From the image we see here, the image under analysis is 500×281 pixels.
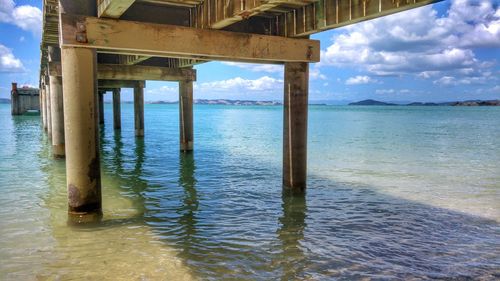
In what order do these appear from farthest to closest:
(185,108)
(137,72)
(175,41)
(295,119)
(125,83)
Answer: (125,83) < (185,108) < (137,72) < (295,119) < (175,41)

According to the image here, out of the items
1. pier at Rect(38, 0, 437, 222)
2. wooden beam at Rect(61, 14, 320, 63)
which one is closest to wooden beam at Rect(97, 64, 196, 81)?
pier at Rect(38, 0, 437, 222)

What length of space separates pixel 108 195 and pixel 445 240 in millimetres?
7344

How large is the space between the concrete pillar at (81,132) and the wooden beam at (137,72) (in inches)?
350

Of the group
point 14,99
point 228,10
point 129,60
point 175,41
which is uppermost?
point 14,99

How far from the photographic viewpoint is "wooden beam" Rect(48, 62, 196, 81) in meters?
15.3

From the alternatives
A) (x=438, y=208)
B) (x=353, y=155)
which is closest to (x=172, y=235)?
(x=438, y=208)

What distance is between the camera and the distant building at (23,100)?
187 feet

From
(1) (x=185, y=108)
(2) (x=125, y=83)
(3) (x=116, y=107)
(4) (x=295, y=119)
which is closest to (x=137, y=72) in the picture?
(1) (x=185, y=108)

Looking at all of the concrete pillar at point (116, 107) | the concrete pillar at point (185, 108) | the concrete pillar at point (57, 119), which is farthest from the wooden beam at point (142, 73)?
the concrete pillar at point (116, 107)

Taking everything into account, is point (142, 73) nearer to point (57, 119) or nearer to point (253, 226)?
point (57, 119)

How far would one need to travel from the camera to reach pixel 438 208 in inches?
342

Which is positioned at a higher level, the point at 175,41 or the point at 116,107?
the point at 175,41

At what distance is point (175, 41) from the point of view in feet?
25.2

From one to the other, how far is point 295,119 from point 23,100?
60648mm
